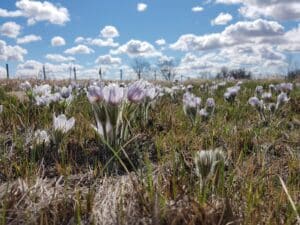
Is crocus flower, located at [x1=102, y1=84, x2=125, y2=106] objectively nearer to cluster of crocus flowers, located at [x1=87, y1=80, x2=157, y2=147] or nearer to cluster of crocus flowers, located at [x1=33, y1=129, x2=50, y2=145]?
cluster of crocus flowers, located at [x1=87, y1=80, x2=157, y2=147]

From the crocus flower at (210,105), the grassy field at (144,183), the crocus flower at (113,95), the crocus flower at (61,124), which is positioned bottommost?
the grassy field at (144,183)

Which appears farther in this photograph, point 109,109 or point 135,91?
point 135,91

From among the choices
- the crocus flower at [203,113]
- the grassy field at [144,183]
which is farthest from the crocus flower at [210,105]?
the grassy field at [144,183]

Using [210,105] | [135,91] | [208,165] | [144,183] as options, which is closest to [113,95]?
[135,91]

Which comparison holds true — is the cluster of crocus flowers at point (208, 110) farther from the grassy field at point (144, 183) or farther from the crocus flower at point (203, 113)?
the grassy field at point (144, 183)

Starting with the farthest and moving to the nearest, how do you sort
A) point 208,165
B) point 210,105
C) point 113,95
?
point 210,105
point 113,95
point 208,165

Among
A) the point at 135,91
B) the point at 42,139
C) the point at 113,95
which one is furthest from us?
the point at 42,139

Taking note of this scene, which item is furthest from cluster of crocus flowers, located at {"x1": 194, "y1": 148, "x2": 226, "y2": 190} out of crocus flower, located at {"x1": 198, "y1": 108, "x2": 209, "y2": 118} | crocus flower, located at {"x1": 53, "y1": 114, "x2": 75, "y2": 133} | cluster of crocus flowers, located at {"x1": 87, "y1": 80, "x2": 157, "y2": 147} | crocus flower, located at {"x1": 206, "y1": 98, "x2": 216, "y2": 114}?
crocus flower, located at {"x1": 206, "y1": 98, "x2": 216, "y2": 114}

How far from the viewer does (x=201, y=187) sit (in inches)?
73.4

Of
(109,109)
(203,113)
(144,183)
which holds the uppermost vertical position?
(109,109)

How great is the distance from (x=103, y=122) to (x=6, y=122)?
143cm

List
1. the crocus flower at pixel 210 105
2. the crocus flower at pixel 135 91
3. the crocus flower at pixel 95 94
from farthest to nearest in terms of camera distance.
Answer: the crocus flower at pixel 210 105
the crocus flower at pixel 135 91
the crocus flower at pixel 95 94

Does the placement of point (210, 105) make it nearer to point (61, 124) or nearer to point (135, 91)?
point (135, 91)

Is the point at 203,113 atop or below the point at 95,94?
below
